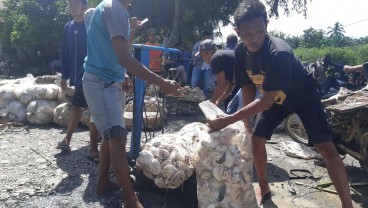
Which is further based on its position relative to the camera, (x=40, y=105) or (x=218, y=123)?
(x=40, y=105)

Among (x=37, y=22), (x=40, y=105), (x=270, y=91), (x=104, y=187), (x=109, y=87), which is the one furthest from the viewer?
(x=37, y=22)

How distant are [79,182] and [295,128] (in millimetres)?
3845

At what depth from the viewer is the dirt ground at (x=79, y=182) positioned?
310 centimetres

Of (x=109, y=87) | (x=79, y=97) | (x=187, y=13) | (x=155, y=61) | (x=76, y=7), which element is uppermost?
(x=187, y=13)

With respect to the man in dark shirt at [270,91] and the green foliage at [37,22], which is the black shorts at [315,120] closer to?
the man in dark shirt at [270,91]

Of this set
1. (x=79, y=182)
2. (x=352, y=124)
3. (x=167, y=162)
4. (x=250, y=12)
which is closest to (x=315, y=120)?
(x=250, y=12)

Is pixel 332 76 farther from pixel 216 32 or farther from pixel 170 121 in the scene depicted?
pixel 216 32

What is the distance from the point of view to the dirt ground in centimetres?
310

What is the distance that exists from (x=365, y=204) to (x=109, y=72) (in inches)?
114

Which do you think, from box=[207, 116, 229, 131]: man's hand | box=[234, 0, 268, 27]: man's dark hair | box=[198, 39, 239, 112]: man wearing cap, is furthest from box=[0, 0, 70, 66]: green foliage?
box=[207, 116, 229, 131]: man's hand

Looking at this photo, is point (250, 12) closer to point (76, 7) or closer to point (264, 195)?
point (264, 195)

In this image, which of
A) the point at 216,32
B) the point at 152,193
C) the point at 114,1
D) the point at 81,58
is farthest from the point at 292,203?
→ the point at 216,32

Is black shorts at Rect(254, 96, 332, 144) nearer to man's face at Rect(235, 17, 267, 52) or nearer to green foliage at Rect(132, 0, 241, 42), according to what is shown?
man's face at Rect(235, 17, 267, 52)

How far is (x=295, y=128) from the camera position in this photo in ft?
19.1
